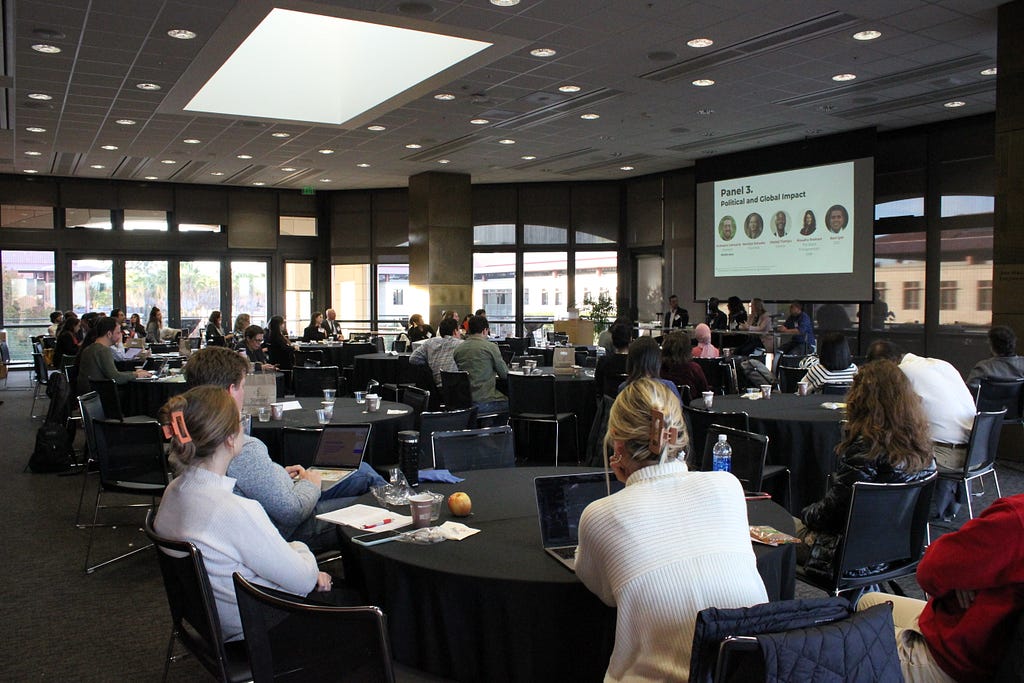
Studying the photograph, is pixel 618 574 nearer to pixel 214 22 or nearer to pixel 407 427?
pixel 407 427

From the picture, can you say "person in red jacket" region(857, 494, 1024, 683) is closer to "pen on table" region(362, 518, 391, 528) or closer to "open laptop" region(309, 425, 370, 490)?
"pen on table" region(362, 518, 391, 528)

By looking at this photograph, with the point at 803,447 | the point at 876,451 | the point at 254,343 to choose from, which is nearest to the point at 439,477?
the point at 876,451

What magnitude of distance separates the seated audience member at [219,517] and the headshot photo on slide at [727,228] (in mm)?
12717

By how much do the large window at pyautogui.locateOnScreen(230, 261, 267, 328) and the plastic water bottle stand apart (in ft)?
51.8

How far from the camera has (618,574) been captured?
197 centimetres

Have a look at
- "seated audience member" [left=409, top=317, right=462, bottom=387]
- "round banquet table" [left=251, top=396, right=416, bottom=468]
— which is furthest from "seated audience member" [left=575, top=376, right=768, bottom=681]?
"seated audience member" [left=409, top=317, right=462, bottom=387]

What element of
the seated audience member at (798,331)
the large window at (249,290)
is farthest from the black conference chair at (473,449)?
the large window at (249,290)

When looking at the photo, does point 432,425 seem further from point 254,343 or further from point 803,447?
point 254,343

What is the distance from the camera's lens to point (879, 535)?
10.8 feet

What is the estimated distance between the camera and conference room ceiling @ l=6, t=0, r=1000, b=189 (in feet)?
23.4

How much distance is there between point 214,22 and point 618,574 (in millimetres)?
6827

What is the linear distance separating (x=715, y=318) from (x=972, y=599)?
41.0 ft

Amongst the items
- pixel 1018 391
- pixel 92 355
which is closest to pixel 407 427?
pixel 92 355

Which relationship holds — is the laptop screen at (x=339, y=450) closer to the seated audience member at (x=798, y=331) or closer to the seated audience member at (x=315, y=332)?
the seated audience member at (x=798, y=331)
